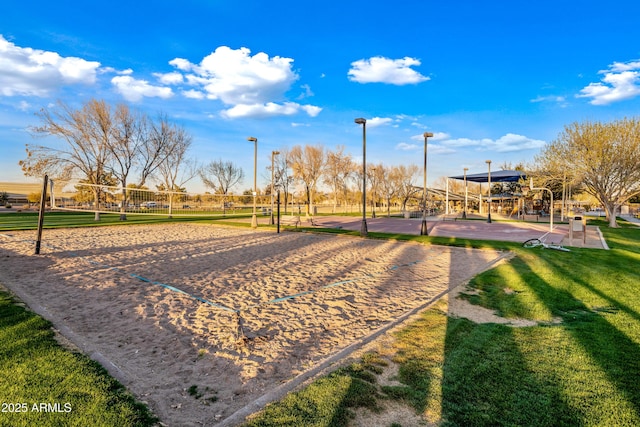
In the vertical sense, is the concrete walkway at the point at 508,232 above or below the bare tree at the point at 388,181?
below

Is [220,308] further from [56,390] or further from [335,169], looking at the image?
[335,169]

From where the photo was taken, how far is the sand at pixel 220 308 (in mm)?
3305

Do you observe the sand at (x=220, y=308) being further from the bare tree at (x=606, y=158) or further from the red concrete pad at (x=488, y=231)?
the bare tree at (x=606, y=158)

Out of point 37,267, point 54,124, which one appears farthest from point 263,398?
point 54,124

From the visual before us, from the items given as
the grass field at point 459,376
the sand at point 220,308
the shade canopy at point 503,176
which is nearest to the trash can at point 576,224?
the sand at point 220,308

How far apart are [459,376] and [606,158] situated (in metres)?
26.4

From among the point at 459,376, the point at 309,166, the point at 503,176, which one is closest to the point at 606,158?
the point at 503,176

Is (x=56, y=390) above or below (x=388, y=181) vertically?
below

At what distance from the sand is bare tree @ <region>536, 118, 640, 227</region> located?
1764 centimetres

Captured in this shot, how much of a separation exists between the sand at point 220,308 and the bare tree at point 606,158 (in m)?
17.6

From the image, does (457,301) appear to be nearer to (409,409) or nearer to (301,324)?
(301,324)

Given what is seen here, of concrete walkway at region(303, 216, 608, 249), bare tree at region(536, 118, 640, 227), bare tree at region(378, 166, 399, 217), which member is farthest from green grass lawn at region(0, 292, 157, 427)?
bare tree at region(378, 166, 399, 217)

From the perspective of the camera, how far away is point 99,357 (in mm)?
3689

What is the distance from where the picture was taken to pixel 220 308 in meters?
5.65
